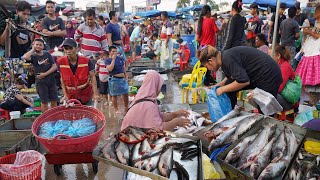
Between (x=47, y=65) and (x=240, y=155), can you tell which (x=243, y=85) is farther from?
(x=47, y=65)

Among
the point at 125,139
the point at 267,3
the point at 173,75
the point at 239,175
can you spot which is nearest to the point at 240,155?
the point at 239,175

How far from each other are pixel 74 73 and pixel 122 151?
2.59 m

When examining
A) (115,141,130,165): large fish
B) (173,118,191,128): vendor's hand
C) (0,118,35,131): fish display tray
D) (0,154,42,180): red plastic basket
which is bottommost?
(0,118,35,131): fish display tray

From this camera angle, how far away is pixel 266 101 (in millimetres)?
3865

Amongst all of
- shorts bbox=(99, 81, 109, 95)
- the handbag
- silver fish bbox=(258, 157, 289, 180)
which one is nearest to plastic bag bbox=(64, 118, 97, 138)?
silver fish bbox=(258, 157, 289, 180)

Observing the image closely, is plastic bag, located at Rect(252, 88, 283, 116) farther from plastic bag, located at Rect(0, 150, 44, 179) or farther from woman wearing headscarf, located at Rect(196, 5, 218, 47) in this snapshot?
woman wearing headscarf, located at Rect(196, 5, 218, 47)

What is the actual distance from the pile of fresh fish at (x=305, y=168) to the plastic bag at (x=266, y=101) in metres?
0.96

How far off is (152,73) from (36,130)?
5.60 ft

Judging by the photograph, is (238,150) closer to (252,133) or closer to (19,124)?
(252,133)

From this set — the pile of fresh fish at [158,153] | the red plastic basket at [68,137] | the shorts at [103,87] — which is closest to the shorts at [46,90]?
the shorts at [103,87]

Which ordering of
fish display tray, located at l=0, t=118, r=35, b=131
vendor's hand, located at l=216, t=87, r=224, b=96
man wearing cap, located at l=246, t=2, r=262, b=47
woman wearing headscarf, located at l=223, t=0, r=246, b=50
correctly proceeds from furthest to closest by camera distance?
1. man wearing cap, located at l=246, t=2, r=262, b=47
2. woman wearing headscarf, located at l=223, t=0, r=246, b=50
3. fish display tray, located at l=0, t=118, r=35, b=131
4. vendor's hand, located at l=216, t=87, r=224, b=96

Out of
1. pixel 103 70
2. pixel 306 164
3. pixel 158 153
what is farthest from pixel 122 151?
pixel 103 70

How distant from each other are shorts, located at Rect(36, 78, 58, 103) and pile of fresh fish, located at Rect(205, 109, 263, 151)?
12.6ft

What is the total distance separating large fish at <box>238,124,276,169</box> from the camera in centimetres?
289
